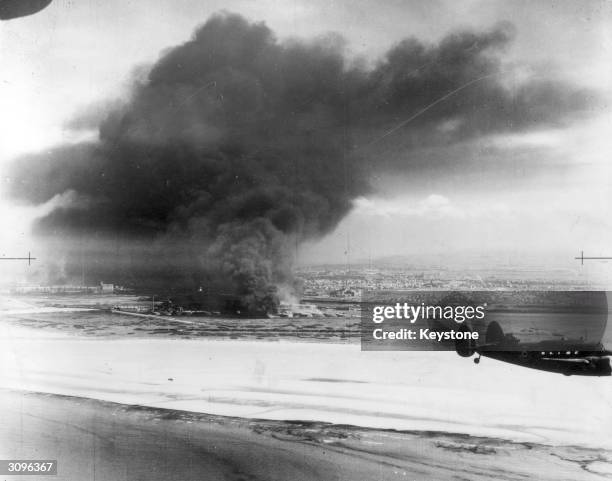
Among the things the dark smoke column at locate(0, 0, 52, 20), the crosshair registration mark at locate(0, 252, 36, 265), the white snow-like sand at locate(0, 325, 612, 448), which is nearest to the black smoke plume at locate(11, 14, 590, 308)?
the crosshair registration mark at locate(0, 252, 36, 265)

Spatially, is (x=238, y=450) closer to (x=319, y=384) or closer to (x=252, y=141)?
(x=319, y=384)

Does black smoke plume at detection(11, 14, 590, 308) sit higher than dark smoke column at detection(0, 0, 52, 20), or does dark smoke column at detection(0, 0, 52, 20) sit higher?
dark smoke column at detection(0, 0, 52, 20)

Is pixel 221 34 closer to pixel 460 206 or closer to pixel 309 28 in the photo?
pixel 309 28

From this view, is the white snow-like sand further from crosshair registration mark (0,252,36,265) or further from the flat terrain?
crosshair registration mark (0,252,36,265)

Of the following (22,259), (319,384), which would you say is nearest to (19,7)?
(22,259)

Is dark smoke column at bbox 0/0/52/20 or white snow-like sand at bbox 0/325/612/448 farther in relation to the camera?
dark smoke column at bbox 0/0/52/20

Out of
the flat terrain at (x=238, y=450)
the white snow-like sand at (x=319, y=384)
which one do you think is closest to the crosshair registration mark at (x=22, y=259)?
the white snow-like sand at (x=319, y=384)
